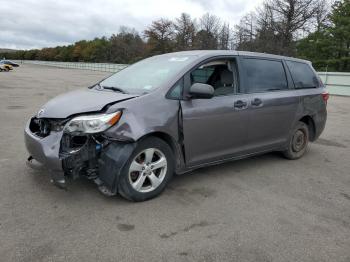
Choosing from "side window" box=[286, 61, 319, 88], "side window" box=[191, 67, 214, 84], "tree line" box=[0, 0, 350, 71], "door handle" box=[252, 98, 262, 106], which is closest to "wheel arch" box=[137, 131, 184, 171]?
"side window" box=[191, 67, 214, 84]

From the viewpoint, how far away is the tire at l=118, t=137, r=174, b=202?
3595mm

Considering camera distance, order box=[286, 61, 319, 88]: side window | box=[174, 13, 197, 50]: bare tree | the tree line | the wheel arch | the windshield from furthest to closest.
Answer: box=[174, 13, 197, 50]: bare tree, the tree line, box=[286, 61, 319, 88]: side window, the windshield, the wheel arch

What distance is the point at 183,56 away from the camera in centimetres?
451

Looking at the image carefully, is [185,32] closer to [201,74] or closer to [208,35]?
[208,35]

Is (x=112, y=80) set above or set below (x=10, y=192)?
above

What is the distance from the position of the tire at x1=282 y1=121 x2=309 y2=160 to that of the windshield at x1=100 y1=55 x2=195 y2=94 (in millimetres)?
2364

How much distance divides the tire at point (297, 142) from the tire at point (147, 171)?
99.8 inches

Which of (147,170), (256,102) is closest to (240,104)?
(256,102)

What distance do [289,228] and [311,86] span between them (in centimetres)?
320

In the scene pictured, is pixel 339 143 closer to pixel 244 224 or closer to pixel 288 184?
pixel 288 184

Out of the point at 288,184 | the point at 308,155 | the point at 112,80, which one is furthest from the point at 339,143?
the point at 112,80

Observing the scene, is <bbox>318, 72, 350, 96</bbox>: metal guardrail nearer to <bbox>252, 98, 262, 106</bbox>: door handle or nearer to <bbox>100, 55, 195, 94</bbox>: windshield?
<bbox>252, 98, 262, 106</bbox>: door handle

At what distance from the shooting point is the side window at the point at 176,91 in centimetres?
392

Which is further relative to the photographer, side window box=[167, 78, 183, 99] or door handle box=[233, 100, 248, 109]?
door handle box=[233, 100, 248, 109]
